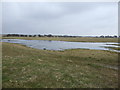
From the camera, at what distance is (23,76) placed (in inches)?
388

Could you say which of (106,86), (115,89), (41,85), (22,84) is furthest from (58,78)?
(115,89)

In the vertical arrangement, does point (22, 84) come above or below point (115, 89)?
above

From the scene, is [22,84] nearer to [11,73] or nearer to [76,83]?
[11,73]

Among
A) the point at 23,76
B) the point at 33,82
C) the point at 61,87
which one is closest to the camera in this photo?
the point at 61,87

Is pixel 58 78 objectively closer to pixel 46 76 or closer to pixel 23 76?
pixel 46 76

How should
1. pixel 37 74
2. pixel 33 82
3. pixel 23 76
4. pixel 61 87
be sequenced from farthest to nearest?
pixel 37 74 → pixel 23 76 → pixel 33 82 → pixel 61 87

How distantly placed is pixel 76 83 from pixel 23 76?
4.71 m

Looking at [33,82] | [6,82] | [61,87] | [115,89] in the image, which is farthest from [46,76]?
[115,89]

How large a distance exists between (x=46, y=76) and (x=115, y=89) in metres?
5.86

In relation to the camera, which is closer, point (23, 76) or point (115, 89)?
point (115, 89)

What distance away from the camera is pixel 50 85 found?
27.9 ft

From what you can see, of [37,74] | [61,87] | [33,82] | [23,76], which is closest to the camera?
[61,87]

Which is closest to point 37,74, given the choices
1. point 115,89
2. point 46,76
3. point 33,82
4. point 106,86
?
point 46,76

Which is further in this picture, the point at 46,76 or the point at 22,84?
the point at 46,76
